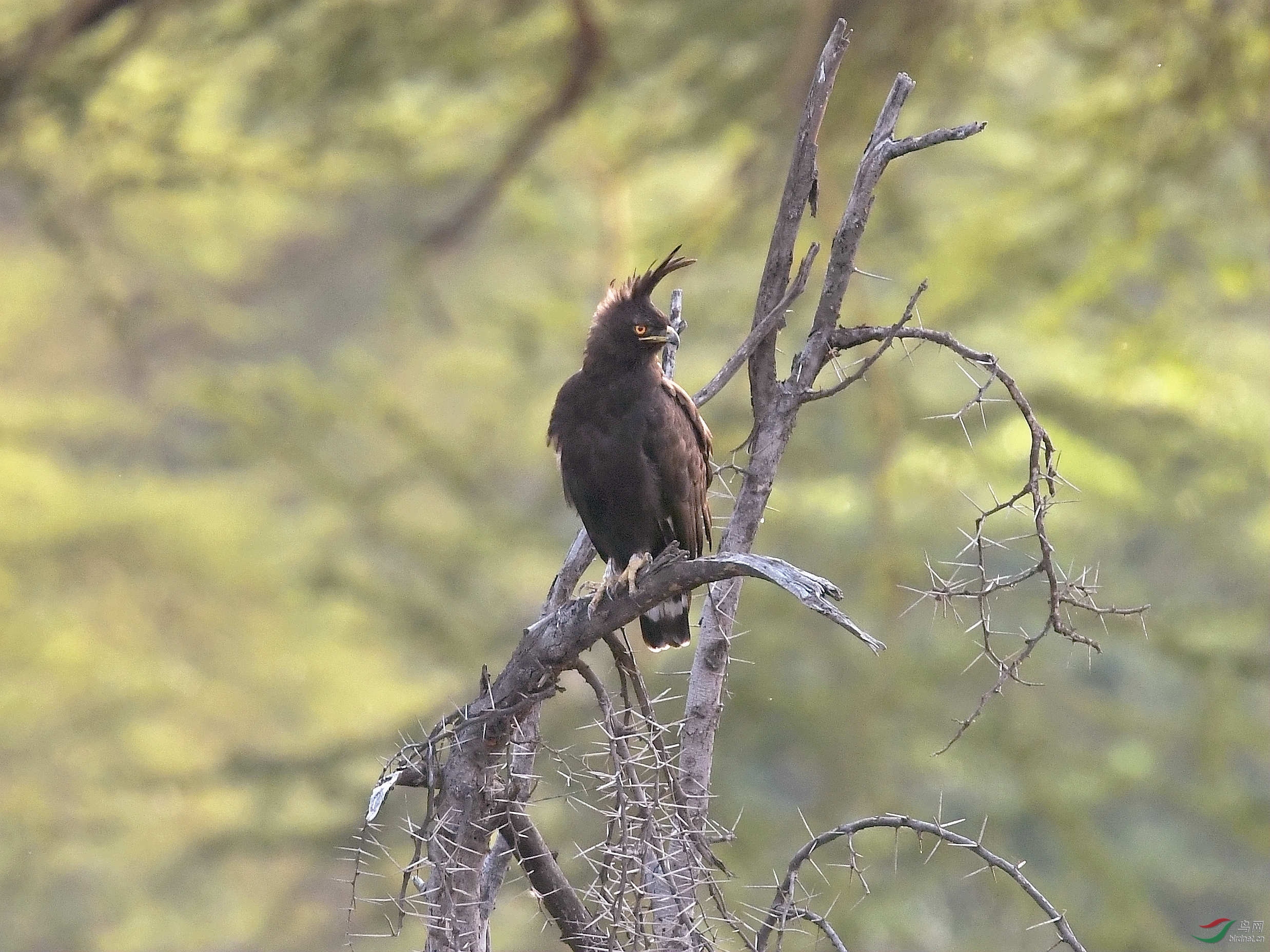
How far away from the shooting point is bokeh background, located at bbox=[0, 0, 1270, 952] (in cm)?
808

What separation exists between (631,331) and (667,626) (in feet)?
2.77

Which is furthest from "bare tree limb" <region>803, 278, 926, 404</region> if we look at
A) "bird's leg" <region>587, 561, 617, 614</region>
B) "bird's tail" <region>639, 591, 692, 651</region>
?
"bird's tail" <region>639, 591, 692, 651</region>

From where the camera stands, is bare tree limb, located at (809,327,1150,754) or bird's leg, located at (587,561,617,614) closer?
bare tree limb, located at (809,327,1150,754)

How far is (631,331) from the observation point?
139 inches

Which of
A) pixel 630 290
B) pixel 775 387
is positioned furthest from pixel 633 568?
pixel 775 387

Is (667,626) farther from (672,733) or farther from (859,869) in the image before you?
(859,869)

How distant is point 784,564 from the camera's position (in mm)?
1860

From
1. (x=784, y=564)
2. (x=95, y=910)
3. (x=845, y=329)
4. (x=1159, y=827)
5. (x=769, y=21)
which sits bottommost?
(x=784, y=564)

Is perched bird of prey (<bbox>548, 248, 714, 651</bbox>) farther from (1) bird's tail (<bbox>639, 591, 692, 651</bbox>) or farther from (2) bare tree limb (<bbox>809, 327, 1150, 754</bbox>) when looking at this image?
(2) bare tree limb (<bbox>809, 327, 1150, 754</bbox>)

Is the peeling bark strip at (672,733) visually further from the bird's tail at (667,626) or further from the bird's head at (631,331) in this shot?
the bird's tail at (667,626)

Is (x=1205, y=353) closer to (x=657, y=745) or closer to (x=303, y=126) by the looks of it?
(x=303, y=126)

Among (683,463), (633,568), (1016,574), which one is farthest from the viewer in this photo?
(683,463)

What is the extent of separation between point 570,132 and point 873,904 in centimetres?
580

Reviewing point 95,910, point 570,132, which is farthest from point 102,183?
point 95,910
